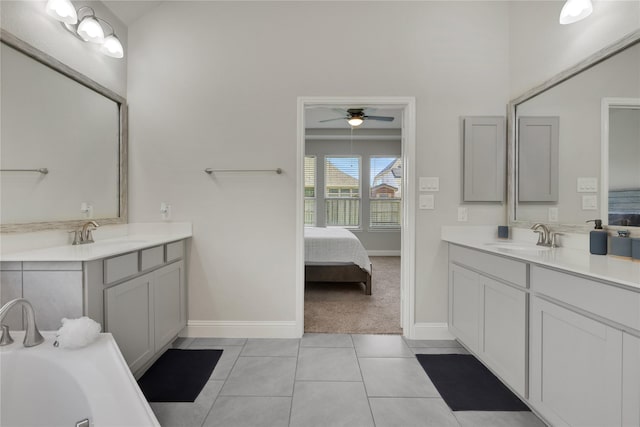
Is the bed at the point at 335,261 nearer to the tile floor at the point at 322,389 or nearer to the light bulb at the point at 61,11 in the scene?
the tile floor at the point at 322,389

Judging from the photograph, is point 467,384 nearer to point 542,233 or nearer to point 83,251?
point 542,233

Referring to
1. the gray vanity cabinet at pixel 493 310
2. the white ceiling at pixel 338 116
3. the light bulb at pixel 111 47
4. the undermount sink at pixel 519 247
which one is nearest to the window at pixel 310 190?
the white ceiling at pixel 338 116

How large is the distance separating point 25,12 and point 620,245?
368cm

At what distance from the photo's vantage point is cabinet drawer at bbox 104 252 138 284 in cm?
167

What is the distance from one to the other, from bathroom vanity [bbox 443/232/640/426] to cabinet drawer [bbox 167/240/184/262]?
2330 millimetres

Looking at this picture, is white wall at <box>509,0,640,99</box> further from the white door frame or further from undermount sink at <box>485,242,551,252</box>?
undermount sink at <box>485,242,551,252</box>

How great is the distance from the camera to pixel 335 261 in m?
4.03

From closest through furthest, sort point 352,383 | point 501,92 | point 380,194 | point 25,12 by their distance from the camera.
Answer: point 25,12 → point 352,383 → point 501,92 → point 380,194

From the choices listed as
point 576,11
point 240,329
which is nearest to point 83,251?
point 240,329

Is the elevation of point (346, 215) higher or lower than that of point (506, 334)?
higher

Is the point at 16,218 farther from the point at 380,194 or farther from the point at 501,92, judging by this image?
the point at 380,194

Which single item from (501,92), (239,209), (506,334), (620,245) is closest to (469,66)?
(501,92)

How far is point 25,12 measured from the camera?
177 centimetres

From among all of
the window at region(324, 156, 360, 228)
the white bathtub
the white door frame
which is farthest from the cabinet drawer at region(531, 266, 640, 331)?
the window at region(324, 156, 360, 228)
